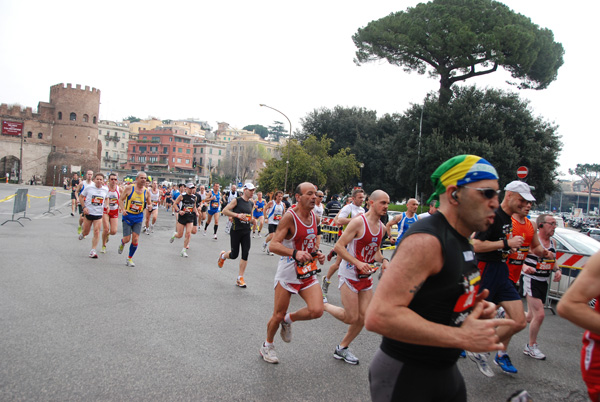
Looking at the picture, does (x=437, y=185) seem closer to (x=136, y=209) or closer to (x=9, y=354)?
(x=9, y=354)

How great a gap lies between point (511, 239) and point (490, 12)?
31.6m

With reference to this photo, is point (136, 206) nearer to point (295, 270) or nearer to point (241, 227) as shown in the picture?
point (241, 227)

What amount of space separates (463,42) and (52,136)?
7708 cm

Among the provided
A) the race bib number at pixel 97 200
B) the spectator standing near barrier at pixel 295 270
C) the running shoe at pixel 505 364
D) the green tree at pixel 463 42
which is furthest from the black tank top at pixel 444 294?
the green tree at pixel 463 42

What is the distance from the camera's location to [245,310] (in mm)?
6832

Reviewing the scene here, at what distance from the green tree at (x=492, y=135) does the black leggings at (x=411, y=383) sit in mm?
28831

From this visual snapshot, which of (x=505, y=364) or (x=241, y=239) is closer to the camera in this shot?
(x=505, y=364)

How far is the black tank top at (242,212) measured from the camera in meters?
8.89

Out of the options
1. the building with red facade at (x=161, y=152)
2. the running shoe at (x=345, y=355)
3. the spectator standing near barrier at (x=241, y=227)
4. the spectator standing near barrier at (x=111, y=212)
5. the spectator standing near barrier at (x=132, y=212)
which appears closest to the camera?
the running shoe at (x=345, y=355)

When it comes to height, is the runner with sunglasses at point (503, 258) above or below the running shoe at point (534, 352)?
above

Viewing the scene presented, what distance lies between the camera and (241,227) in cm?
890

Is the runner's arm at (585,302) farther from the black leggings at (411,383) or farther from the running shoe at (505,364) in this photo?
the running shoe at (505,364)

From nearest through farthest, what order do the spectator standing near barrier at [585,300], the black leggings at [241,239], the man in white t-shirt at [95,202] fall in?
the spectator standing near barrier at [585,300], the black leggings at [241,239], the man in white t-shirt at [95,202]

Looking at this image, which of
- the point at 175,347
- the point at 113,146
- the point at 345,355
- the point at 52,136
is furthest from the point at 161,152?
the point at 345,355
